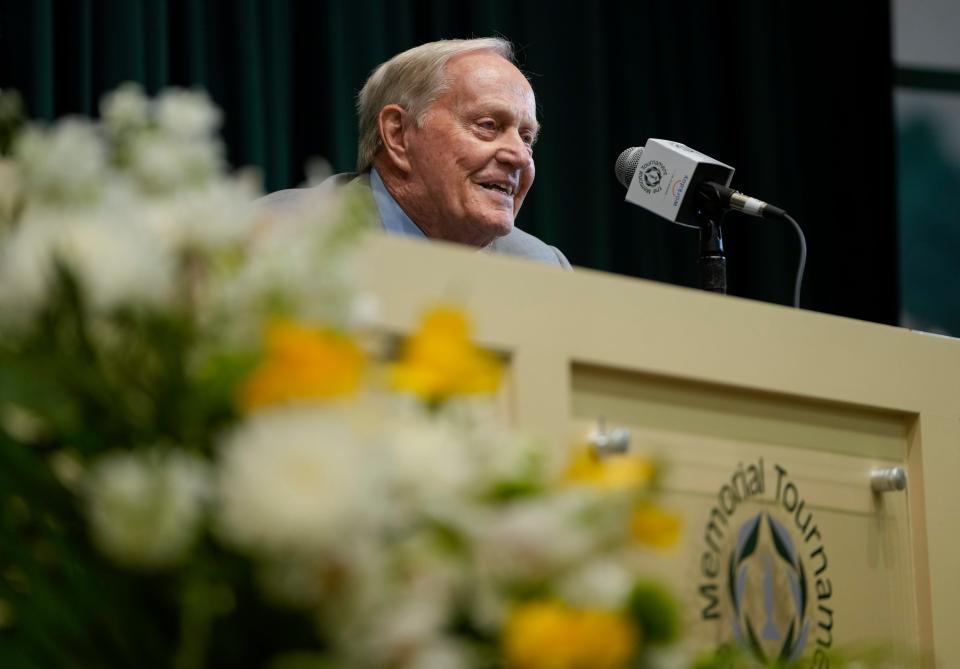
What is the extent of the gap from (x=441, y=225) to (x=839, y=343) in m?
1.48

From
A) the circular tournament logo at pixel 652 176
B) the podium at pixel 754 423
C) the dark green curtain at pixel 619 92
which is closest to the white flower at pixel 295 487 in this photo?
the podium at pixel 754 423

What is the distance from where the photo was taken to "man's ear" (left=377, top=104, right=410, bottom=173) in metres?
2.96

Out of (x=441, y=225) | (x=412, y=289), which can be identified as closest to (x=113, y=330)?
(x=412, y=289)

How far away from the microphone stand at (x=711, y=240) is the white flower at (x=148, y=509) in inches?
62.5

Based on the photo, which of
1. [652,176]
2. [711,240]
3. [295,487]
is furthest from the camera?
[652,176]

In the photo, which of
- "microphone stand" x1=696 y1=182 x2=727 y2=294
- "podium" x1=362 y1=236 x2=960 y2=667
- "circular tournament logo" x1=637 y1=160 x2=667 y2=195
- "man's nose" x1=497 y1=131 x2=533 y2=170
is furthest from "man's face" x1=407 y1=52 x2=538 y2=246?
"podium" x1=362 y1=236 x2=960 y2=667

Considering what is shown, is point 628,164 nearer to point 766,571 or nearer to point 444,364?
point 766,571

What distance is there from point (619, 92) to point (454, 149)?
1303 mm

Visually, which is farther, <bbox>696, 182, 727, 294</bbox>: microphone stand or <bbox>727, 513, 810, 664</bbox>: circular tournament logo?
<bbox>696, 182, 727, 294</bbox>: microphone stand

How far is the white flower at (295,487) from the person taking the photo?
0.63 m

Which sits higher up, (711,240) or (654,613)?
(711,240)

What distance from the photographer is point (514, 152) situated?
295 centimetres

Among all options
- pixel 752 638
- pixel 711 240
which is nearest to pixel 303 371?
pixel 752 638

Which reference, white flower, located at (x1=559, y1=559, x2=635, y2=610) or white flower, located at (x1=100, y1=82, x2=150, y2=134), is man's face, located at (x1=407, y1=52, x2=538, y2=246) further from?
white flower, located at (x1=559, y1=559, x2=635, y2=610)
